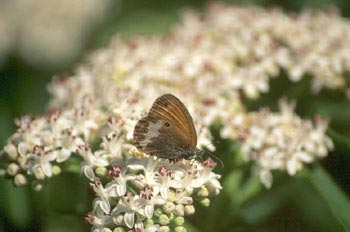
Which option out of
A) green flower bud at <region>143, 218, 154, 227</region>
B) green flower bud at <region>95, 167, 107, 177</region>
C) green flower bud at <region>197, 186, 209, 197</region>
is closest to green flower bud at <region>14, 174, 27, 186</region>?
green flower bud at <region>95, 167, 107, 177</region>

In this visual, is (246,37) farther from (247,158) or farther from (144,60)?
(247,158)

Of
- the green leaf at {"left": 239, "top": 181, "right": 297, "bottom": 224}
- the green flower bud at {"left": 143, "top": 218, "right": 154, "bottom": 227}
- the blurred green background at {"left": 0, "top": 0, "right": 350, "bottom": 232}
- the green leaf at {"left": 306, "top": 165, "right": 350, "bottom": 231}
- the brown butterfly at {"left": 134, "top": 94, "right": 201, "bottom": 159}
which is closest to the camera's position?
the green flower bud at {"left": 143, "top": 218, "right": 154, "bottom": 227}

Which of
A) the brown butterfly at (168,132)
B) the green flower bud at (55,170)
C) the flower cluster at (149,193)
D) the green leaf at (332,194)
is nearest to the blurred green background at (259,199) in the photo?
the green leaf at (332,194)

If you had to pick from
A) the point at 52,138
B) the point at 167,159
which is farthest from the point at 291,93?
the point at 52,138

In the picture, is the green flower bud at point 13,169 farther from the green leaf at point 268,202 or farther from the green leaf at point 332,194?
the green leaf at point 332,194

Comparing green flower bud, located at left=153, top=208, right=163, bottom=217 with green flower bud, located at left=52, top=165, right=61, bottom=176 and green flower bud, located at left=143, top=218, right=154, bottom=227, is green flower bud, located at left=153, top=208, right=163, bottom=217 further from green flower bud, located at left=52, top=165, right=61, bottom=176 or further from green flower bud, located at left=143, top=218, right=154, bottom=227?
green flower bud, located at left=52, top=165, right=61, bottom=176

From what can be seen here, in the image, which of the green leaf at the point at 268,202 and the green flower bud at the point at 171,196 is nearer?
the green flower bud at the point at 171,196

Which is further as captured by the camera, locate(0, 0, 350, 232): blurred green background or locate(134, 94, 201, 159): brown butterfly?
locate(0, 0, 350, 232): blurred green background
